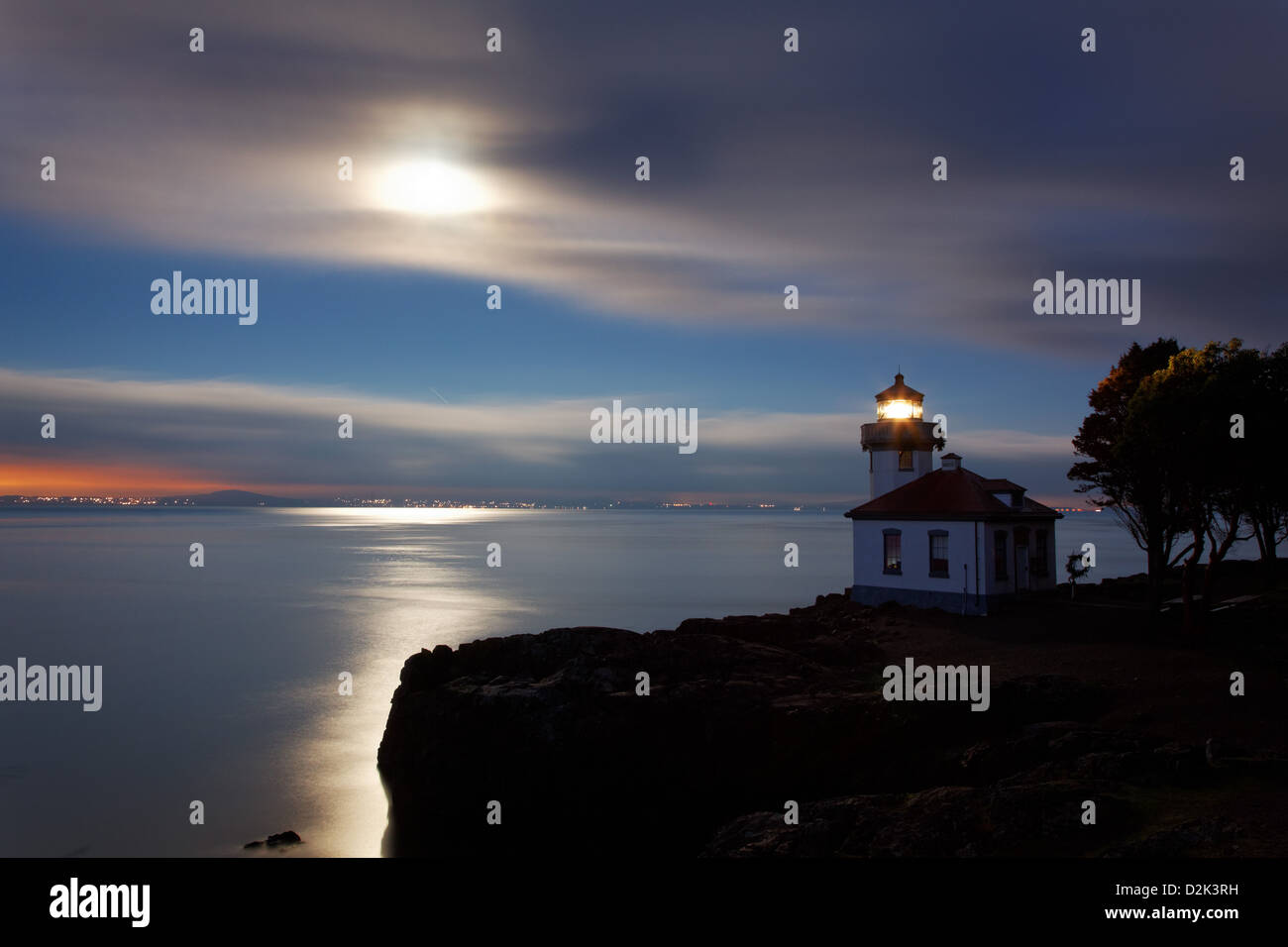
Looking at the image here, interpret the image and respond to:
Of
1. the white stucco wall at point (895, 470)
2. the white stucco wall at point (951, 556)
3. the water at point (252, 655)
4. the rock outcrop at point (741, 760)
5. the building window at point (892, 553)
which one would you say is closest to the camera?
the rock outcrop at point (741, 760)

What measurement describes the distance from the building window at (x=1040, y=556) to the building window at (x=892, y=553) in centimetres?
548

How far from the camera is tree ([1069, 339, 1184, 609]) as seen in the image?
83.4 ft

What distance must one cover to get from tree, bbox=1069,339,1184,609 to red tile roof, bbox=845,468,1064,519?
350 cm

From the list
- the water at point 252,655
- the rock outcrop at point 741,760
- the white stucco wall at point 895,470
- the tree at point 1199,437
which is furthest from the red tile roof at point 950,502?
the water at point 252,655

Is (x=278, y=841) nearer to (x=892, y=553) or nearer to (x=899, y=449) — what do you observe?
(x=892, y=553)

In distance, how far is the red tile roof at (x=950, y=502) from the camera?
32438 millimetres

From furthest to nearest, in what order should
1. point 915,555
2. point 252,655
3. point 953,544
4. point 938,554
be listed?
point 252,655
point 915,555
point 938,554
point 953,544

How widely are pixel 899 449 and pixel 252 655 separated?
37.4m

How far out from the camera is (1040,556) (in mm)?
34594

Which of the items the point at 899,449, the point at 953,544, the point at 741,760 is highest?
the point at 899,449

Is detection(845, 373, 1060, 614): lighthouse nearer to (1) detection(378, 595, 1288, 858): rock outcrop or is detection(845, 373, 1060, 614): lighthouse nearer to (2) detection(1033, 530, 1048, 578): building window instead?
(2) detection(1033, 530, 1048, 578): building window

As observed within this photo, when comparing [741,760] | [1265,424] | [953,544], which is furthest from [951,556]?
[741,760]

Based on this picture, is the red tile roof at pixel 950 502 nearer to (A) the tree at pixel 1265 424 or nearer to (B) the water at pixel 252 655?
(A) the tree at pixel 1265 424
